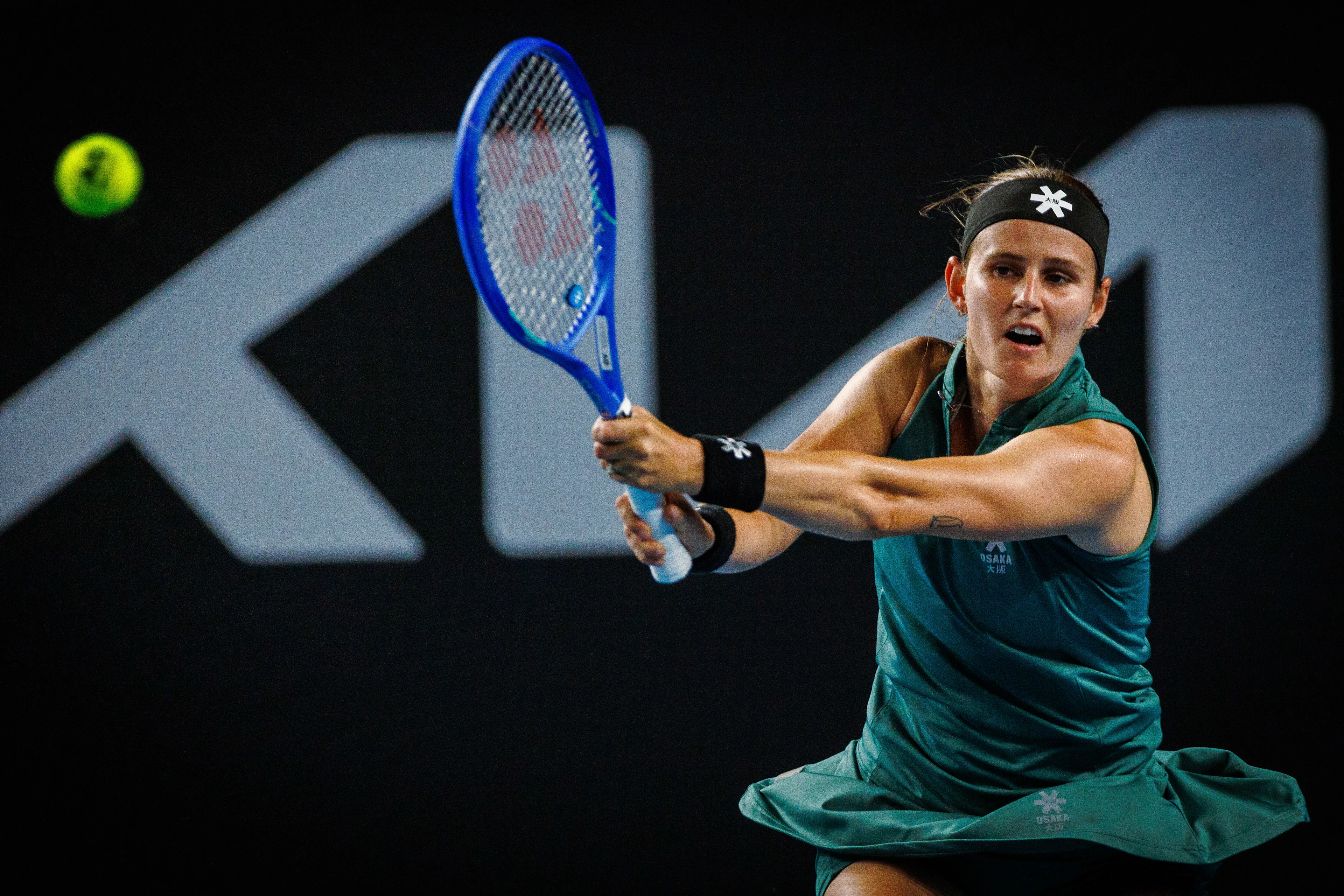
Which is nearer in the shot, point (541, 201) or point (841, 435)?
point (541, 201)

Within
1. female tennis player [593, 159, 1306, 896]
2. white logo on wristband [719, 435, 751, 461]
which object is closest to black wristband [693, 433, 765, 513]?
white logo on wristband [719, 435, 751, 461]

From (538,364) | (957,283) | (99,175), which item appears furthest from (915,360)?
(99,175)

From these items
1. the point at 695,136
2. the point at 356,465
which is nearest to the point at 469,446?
the point at 356,465

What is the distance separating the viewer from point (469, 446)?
3574 mm

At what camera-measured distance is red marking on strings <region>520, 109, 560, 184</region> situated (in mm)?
1905

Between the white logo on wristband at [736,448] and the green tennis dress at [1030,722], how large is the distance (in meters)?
0.49

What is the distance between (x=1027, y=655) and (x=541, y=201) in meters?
1.02

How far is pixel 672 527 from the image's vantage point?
190cm

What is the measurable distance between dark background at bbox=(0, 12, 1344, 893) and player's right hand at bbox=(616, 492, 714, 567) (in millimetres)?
1551

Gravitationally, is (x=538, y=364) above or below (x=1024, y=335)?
above

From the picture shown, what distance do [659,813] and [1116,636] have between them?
190 centimetres

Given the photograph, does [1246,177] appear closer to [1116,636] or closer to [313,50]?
[1116,636]

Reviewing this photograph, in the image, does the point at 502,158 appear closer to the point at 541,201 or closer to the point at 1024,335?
A: the point at 541,201

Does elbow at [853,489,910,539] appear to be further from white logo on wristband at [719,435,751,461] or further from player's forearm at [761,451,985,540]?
white logo on wristband at [719,435,751,461]
